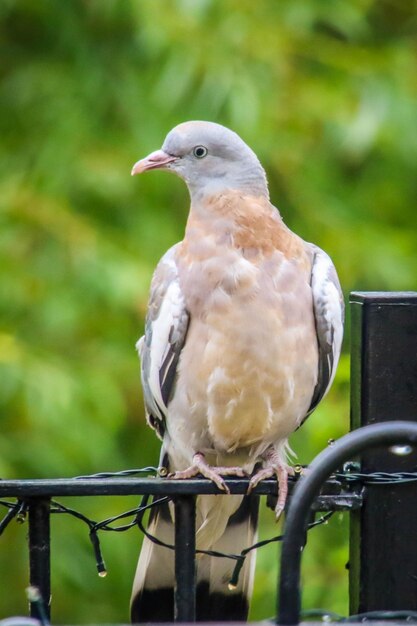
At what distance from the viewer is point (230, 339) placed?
244 centimetres

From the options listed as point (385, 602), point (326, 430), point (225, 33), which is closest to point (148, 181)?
point (225, 33)

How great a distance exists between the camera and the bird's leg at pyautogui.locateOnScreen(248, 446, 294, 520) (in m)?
2.15

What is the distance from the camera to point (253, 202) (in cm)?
266

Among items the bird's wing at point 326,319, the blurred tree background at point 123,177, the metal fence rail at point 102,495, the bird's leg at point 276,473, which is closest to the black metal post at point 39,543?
the metal fence rail at point 102,495

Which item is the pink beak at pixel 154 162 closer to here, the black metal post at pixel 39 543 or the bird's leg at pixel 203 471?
the bird's leg at pixel 203 471

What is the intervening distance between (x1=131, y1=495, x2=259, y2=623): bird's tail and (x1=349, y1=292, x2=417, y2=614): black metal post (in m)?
0.40

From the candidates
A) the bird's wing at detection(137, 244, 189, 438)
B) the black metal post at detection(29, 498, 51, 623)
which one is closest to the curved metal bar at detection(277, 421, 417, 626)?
the black metal post at detection(29, 498, 51, 623)

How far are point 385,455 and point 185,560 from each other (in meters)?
0.39

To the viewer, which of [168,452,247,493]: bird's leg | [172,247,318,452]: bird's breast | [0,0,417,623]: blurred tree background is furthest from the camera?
[0,0,417,623]: blurred tree background

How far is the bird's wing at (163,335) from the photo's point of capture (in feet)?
8.31

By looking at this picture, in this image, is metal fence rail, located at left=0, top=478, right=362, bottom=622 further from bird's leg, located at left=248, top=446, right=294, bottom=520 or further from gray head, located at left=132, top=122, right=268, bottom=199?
gray head, located at left=132, top=122, right=268, bottom=199

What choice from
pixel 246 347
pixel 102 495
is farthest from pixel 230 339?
pixel 102 495

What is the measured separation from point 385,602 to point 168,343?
0.93 metres

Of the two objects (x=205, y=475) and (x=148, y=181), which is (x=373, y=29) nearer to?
(x=148, y=181)
